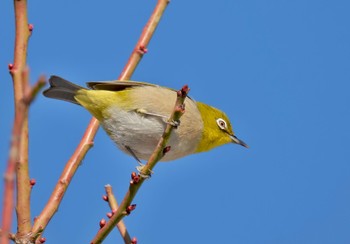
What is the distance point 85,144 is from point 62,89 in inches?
55.9

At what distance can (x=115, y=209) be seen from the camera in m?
3.92

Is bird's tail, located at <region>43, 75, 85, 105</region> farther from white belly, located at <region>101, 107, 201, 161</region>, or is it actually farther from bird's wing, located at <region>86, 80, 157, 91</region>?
white belly, located at <region>101, 107, 201, 161</region>

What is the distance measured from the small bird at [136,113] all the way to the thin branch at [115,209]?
117cm

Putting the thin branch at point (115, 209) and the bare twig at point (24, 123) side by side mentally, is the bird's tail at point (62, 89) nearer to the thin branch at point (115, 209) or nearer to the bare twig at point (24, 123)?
the thin branch at point (115, 209)

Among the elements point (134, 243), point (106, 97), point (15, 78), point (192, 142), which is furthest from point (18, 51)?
Result: point (192, 142)

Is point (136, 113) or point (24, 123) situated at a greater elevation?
point (24, 123)

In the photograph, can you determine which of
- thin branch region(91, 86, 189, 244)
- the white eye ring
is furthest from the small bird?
thin branch region(91, 86, 189, 244)

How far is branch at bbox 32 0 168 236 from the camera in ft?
11.7

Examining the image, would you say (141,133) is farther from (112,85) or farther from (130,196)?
(130,196)

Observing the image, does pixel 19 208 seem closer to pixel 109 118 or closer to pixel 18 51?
pixel 18 51

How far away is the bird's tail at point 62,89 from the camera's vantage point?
5512 mm

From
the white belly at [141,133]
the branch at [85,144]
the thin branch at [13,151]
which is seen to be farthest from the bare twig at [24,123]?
the thin branch at [13,151]

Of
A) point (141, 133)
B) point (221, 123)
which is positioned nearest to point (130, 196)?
point (141, 133)

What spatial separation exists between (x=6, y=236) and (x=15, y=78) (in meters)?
2.20
